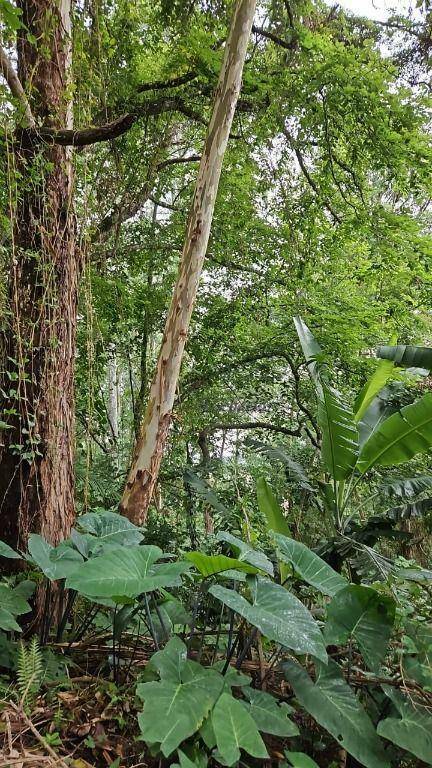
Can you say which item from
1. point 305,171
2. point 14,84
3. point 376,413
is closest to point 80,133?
point 14,84

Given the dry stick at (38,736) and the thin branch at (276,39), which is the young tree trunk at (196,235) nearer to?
Result: the dry stick at (38,736)

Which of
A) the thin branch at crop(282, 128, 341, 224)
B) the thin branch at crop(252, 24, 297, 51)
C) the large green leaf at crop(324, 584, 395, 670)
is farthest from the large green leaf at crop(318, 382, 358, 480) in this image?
the thin branch at crop(252, 24, 297, 51)

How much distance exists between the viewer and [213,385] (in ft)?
18.5

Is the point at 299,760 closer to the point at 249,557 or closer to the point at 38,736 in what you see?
the point at 249,557

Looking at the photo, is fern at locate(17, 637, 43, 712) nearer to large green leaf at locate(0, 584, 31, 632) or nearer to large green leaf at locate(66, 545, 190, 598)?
large green leaf at locate(0, 584, 31, 632)

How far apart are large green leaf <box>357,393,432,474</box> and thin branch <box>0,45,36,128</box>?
260cm

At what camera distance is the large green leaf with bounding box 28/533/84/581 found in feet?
4.87

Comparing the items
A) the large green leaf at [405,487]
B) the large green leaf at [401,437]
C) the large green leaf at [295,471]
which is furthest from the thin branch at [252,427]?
the large green leaf at [401,437]

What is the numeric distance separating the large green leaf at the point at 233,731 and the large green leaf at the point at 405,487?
214cm

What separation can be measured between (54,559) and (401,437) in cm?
215

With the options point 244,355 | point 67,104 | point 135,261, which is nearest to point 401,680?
point 67,104

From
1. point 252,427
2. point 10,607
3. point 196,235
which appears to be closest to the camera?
point 10,607

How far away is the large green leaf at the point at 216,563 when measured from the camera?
1.33 metres

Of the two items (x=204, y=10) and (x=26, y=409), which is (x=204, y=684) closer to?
(x=26, y=409)
